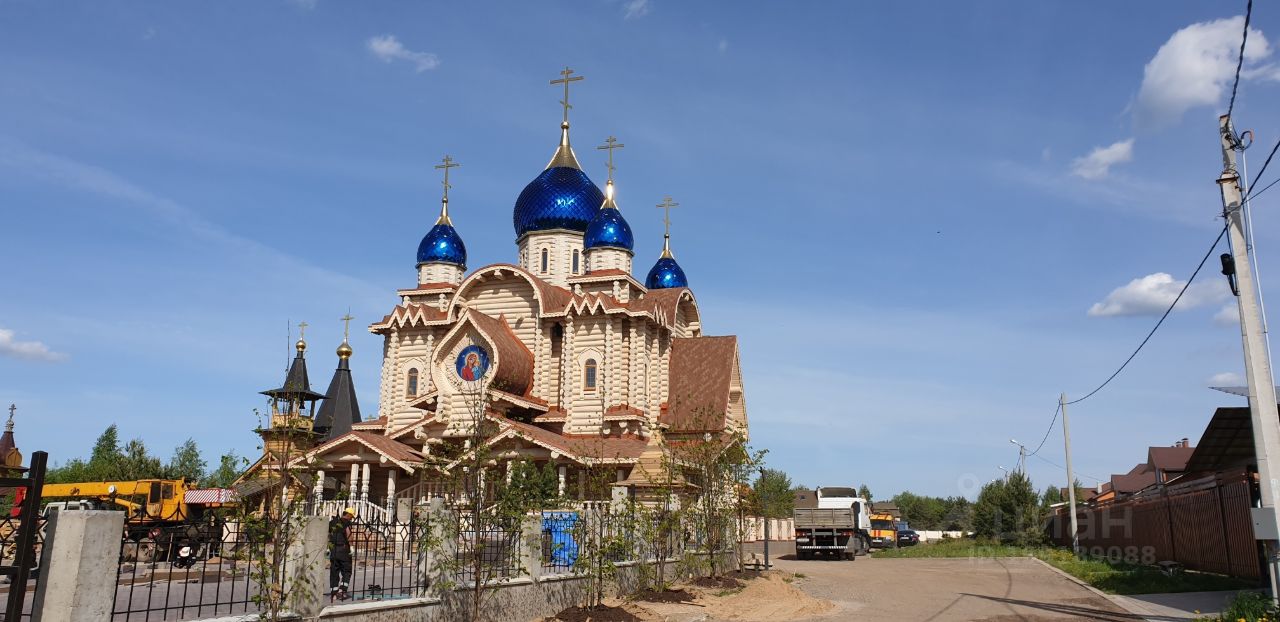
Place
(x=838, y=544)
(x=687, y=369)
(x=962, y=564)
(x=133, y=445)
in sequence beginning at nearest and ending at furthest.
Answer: (x=962, y=564) → (x=838, y=544) → (x=687, y=369) → (x=133, y=445)

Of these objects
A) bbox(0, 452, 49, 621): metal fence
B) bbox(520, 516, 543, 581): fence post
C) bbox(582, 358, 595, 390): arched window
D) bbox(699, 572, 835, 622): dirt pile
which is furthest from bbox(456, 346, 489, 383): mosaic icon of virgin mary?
bbox(0, 452, 49, 621): metal fence

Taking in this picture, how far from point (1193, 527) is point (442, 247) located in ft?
87.4

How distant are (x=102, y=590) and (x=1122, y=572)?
2026 cm

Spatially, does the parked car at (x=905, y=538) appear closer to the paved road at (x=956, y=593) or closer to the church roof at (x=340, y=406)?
the paved road at (x=956, y=593)

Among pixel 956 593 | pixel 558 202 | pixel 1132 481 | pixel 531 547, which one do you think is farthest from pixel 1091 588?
pixel 1132 481

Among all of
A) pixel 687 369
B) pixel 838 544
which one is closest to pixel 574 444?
pixel 687 369

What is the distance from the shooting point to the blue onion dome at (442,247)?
1476 inches

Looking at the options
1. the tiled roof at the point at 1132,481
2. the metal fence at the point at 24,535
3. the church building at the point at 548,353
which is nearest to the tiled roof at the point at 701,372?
the church building at the point at 548,353

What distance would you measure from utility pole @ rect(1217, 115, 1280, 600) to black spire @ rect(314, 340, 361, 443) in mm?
39778

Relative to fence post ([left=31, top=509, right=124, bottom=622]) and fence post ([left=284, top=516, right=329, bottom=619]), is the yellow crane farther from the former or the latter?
fence post ([left=31, top=509, right=124, bottom=622])

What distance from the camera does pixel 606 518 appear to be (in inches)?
622

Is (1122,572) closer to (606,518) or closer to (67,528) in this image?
(606,518)

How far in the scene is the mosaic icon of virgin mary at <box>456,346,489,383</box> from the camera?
3117 centimetres

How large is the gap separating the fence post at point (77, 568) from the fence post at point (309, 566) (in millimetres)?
2071
